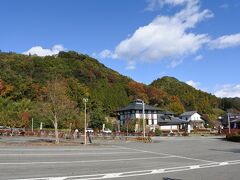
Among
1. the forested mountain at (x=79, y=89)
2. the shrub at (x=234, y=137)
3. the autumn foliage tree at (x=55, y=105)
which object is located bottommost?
the shrub at (x=234, y=137)

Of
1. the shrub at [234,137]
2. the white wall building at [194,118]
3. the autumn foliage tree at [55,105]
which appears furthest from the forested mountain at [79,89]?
the shrub at [234,137]

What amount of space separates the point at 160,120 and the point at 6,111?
4048cm

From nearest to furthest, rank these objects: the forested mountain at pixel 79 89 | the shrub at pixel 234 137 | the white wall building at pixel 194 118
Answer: the shrub at pixel 234 137 → the forested mountain at pixel 79 89 → the white wall building at pixel 194 118

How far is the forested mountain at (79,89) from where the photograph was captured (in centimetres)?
7162

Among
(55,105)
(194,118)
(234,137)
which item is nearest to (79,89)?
(194,118)

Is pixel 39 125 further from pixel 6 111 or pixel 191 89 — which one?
pixel 191 89

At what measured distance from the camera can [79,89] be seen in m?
89.2

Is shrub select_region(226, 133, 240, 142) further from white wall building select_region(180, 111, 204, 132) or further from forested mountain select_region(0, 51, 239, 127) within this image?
white wall building select_region(180, 111, 204, 132)

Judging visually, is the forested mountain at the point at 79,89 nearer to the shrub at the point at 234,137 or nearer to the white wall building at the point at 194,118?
the white wall building at the point at 194,118

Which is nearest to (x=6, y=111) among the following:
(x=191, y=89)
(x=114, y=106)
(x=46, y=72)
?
(x=46, y=72)

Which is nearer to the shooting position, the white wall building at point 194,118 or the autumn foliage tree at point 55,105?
the autumn foliage tree at point 55,105

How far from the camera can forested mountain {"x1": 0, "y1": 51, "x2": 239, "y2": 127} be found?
71.6 m

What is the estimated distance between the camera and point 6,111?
63438 millimetres

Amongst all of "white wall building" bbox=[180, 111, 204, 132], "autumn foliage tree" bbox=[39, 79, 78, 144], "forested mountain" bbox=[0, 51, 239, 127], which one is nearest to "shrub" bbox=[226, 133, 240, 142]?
"autumn foliage tree" bbox=[39, 79, 78, 144]
